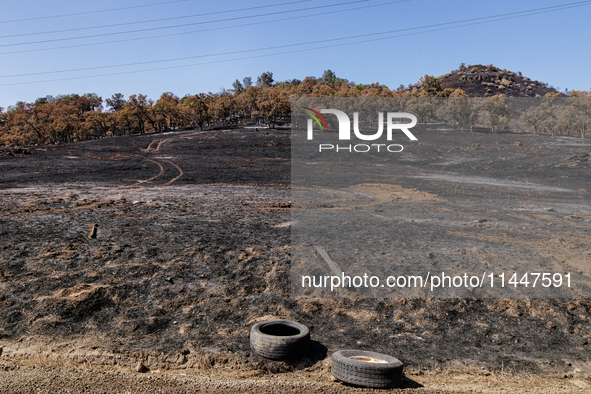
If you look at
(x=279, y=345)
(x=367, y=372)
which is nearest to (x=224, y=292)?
(x=279, y=345)

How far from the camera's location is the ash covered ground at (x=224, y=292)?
5.64 meters

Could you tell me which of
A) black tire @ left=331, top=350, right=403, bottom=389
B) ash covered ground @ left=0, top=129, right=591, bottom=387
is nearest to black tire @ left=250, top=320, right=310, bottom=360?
ash covered ground @ left=0, top=129, right=591, bottom=387

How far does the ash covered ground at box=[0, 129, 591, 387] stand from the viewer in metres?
5.64

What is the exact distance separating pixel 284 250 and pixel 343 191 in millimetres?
10614

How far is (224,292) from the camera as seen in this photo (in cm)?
758

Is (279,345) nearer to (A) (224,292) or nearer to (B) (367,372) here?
(B) (367,372)

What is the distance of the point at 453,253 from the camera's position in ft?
31.3

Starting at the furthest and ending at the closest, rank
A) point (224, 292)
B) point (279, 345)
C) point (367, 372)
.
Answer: point (224, 292), point (279, 345), point (367, 372)

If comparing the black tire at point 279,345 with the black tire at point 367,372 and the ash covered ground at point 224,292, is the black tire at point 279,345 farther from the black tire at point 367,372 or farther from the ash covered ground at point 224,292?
the black tire at point 367,372

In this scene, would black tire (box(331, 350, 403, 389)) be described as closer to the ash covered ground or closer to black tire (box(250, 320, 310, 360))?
the ash covered ground

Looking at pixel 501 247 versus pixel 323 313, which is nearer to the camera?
pixel 323 313

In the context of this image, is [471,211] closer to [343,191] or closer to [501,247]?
[501,247]

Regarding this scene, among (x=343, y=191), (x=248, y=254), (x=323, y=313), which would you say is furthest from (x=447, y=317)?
(x=343, y=191)

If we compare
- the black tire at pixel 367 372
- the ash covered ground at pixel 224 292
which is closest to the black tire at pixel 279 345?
the ash covered ground at pixel 224 292
